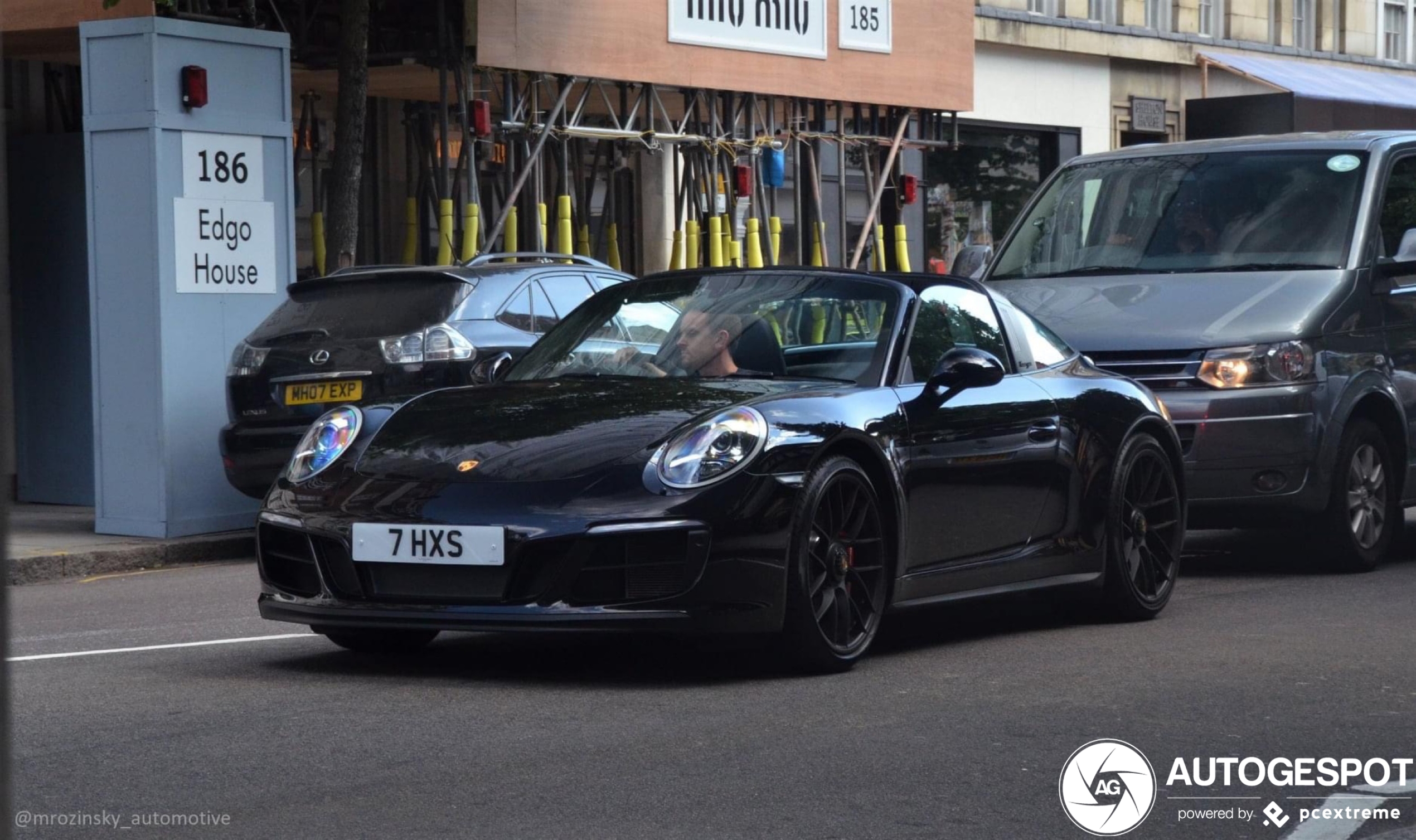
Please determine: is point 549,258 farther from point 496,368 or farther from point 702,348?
point 702,348

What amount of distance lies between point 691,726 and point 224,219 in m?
7.94

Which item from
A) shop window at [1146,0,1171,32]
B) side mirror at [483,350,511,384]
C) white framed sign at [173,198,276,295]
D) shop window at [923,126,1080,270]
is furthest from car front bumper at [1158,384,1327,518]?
shop window at [1146,0,1171,32]

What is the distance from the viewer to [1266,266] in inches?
413

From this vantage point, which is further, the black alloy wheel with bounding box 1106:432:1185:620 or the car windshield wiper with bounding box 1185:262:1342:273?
the car windshield wiper with bounding box 1185:262:1342:273

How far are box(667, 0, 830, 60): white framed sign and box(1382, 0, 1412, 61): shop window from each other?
2075 cm

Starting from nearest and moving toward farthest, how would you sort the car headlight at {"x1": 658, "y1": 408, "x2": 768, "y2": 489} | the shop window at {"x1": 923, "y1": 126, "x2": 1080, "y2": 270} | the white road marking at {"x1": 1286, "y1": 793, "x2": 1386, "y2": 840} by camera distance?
the white road marking at {"x1": 1286, "y1": 793, "x2": 1386, "y2": 840} → the car headlight at {"x1": 658, "y1": 408, "x2": 768, "y2": 489} → the shop window at {"x1": 923, "y1": 126, "x2": 1080, "y2": 270}

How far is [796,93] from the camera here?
19047mm

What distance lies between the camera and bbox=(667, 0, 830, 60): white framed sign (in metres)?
18.0

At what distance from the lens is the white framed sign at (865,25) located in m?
19.5

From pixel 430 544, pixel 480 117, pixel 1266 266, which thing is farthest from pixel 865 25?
pixel 430 544

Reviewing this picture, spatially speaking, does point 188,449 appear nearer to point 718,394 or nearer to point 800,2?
point 718,394

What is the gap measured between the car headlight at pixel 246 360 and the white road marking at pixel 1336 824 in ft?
26.6

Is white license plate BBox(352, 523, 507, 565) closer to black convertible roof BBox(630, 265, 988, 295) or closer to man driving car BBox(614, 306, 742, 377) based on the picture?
man driving car BBox(614, 306, 742, 377)

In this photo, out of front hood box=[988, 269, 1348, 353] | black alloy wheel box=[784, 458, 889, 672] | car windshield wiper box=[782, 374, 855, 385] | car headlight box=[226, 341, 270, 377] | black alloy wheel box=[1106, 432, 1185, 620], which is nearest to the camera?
black alloy wheel box=[784, 458, 889, 672]
